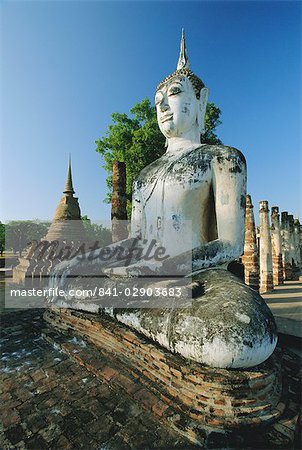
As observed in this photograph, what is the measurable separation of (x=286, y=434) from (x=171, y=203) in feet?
7.23

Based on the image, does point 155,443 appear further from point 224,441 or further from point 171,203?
point 171,203

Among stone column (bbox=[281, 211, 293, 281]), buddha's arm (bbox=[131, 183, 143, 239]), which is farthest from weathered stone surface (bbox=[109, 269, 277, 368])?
stone column (bbox=[281, 211, 293, 281])

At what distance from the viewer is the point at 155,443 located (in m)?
1.50

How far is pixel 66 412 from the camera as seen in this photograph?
1791 millimetres

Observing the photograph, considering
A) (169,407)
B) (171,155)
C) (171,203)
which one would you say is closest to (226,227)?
(171,203)

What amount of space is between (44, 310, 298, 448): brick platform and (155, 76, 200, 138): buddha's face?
105 inches

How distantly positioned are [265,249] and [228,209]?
10.0 metres

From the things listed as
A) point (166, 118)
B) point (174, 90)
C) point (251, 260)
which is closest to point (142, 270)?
point (166, 118)

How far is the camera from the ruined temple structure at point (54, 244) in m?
10.9

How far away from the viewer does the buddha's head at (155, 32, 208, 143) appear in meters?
3.43

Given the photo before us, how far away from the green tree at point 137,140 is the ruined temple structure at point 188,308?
33.6 feet

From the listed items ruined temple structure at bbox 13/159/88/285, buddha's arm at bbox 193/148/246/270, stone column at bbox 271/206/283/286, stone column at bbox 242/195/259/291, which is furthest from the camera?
stone column at bbox 271/206/283/286

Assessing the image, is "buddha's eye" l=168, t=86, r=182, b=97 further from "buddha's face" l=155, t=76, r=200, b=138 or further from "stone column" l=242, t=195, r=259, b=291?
"stone column" l=242, t=195, r=259, b=291

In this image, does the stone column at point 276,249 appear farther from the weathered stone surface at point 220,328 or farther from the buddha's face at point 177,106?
the weathered stone surface at point 220,328
